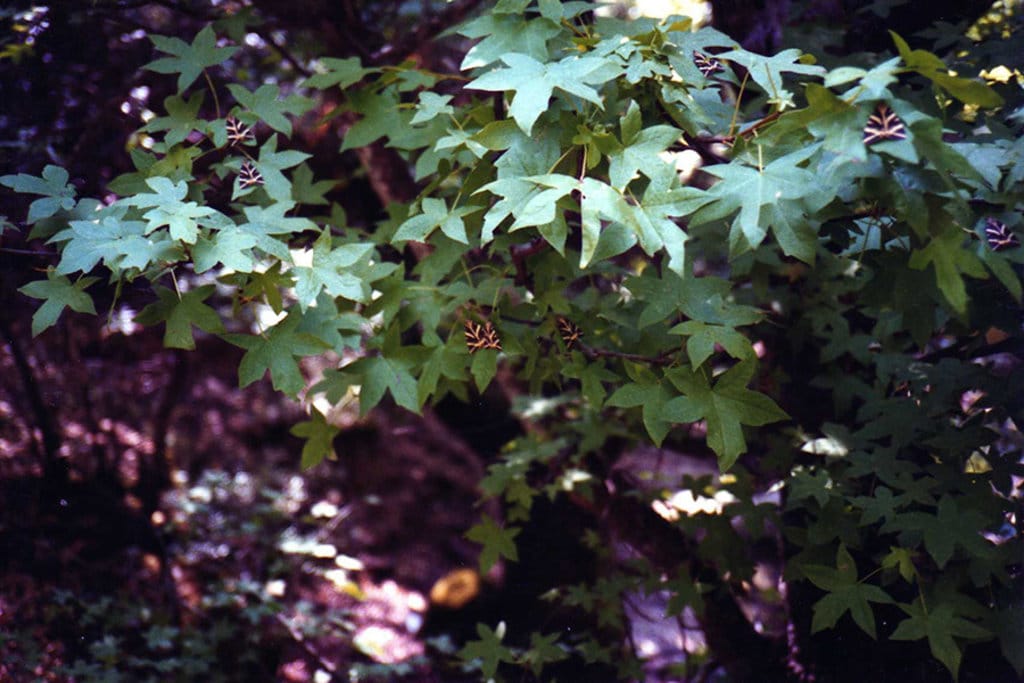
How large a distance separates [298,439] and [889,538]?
314cm

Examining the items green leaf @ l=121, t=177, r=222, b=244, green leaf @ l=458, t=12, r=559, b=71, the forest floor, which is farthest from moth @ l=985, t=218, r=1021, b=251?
the forest floor

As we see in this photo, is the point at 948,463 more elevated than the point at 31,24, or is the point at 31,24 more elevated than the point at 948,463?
the point at 31,24

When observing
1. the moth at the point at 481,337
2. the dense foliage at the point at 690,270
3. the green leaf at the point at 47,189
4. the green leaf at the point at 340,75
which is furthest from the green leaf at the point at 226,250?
the green leaf at the point at 340,75

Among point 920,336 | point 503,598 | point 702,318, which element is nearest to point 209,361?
point 503,598

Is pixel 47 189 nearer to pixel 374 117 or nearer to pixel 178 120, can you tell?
pixel 178 120

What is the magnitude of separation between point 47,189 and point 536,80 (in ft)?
3.16

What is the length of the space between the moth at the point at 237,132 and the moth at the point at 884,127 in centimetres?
125

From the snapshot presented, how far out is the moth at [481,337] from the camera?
1.61 m

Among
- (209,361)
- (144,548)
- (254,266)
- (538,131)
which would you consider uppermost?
(538,131)

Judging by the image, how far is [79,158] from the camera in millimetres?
2203

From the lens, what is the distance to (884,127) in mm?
1094

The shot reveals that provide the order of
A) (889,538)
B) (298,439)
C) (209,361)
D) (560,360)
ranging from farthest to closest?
(298,439), (209,361), (889,538), (560,360)

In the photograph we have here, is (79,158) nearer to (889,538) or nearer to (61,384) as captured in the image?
(61,384)

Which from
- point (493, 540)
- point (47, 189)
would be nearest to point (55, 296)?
point (47, 189)
